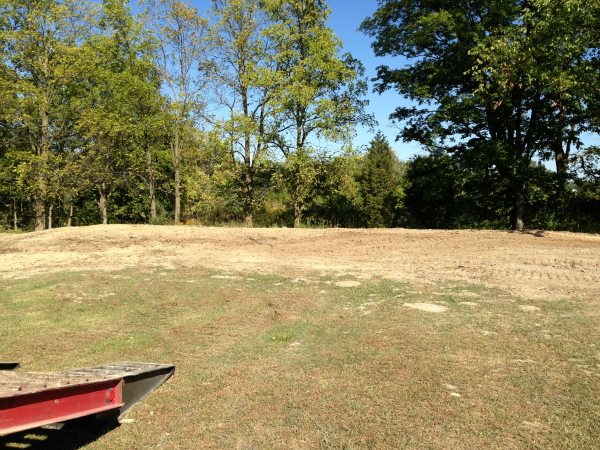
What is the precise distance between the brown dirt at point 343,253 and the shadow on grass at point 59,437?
284 inches

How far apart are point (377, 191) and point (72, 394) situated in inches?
874

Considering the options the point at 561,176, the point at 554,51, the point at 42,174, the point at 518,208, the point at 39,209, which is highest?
the point at 554,51

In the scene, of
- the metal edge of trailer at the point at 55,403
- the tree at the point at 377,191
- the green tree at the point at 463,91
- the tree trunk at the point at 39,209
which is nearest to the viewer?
the metal edge of trailer at the point at 55,403

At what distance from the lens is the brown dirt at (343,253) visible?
32.5ft

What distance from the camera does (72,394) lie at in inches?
129

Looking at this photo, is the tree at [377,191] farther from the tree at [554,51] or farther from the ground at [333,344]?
the ground at [333,344]

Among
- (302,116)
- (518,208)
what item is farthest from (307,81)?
(518,208)

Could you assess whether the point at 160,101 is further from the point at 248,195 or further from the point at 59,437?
the point at 59,437

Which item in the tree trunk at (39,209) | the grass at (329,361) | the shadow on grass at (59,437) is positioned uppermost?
the tree trunk at (39,209)

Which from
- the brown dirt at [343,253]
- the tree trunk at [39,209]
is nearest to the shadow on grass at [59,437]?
the brown dirt at [343,253]

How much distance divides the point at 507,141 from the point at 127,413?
709 inches

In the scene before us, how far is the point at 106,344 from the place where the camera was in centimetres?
595

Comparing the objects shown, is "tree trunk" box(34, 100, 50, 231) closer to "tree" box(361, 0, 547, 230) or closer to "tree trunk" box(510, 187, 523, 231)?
"tree" box(361, 0, 547, 230)

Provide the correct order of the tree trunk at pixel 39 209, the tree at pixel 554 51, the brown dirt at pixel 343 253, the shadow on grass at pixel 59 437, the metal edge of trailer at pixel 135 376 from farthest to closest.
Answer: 1. the tree trunk at pixel 39 209
2. the tree at pixel 554 51
3. the brown dirt at pixel 343 253
4. the metal edge of trailer at pixel 135 376
5. the shadow on grass at pixel 59 437
